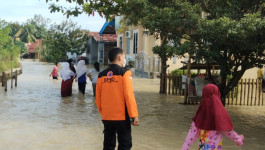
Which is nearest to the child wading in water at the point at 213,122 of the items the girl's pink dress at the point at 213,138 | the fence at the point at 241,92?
the girl's pink dress at the point at 213,138

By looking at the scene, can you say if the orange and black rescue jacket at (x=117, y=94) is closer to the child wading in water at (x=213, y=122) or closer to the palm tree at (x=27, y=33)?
the child wading in water at (x=213, y=122)

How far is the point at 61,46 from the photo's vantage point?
5069cm

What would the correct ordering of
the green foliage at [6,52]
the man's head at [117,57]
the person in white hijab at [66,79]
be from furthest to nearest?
1. the green foliage at [6,52]
2. the person in white hijab at [66,79]
3. the man's head at [117,57]

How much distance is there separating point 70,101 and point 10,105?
221 cm

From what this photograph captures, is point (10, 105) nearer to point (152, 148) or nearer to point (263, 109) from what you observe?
point (152, 148)

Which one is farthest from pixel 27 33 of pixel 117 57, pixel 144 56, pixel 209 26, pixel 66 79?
pixel 117 57

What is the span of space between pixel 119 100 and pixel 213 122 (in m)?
1.22

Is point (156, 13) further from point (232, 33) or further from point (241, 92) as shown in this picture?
point (241, 92)

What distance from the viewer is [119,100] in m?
4.70

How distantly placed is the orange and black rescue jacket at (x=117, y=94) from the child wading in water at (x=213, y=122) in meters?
0.86

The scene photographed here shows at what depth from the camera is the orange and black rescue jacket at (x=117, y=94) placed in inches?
182

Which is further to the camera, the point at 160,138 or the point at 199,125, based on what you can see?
the point at 160,138

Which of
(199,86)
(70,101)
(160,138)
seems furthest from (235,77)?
(70,101)

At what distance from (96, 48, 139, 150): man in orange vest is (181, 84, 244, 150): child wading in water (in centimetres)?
85
